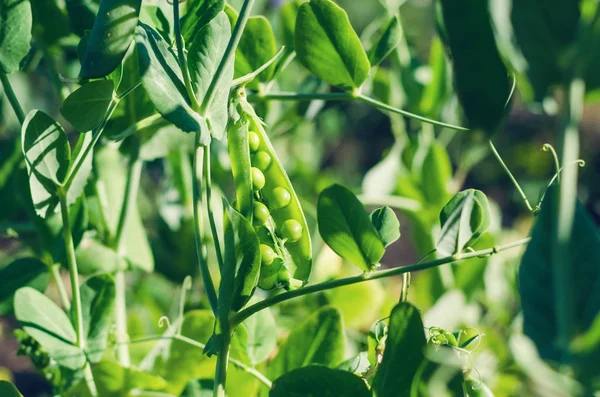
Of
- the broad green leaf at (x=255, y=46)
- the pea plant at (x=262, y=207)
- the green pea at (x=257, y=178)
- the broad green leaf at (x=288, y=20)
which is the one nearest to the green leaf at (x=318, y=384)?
the pea plant at (x=262, y=207)

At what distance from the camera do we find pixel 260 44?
45 centimetres

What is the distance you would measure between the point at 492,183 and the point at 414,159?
264cm

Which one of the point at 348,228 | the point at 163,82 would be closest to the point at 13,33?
the point at 163,82

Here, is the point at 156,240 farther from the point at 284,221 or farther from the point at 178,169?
the point at 284,221

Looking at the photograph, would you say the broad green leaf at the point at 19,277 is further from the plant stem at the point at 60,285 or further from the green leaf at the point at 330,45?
the green leaf at the point at 330,45

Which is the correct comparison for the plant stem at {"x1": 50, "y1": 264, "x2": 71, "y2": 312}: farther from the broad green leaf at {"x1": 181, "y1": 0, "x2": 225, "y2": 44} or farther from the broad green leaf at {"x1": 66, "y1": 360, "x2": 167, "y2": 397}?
the broad green leaf at {"x1": 181, "y1": 0, "x2": 225, "y2": 44}

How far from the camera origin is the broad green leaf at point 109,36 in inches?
12.3

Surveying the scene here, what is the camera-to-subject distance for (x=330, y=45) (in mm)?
402

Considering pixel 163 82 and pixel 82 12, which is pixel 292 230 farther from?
pixel 82 12

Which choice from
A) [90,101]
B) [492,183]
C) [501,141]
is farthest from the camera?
[501,141]

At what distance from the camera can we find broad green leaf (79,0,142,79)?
312mm

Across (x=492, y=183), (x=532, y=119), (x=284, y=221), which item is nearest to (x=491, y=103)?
(x=284, y=221)

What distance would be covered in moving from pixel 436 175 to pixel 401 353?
0.44 meters

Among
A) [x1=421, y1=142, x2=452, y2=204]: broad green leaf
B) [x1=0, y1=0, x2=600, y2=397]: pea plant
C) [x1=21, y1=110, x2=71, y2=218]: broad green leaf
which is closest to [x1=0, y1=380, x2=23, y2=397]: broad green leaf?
[x1=0, y1=0, x2=600, y2=397]: pea plant
